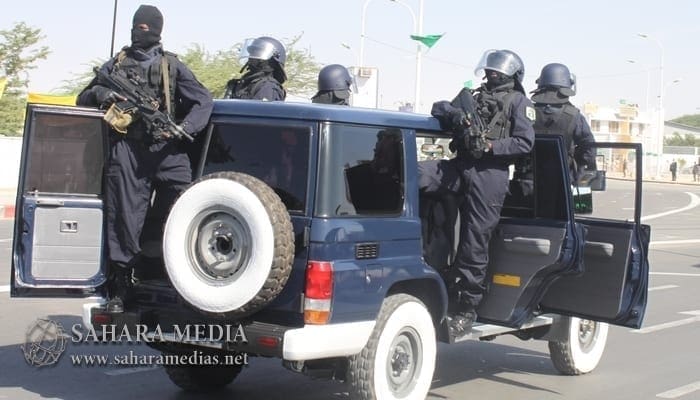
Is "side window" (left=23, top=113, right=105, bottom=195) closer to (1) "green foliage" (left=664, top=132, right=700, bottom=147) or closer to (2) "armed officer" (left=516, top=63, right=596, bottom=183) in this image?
(2) "armed officer" (left=516, top=63, right=596, bottom=183)

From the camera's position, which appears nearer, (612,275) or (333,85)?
(612,275)

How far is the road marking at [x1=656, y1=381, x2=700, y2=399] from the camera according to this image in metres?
7.17

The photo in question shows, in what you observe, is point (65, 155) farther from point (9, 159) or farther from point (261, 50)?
point (9, 159)

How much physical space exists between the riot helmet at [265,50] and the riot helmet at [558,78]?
2246mm

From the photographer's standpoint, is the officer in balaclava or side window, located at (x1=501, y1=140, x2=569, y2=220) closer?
side window, located at (x1=501, y1=140, x2=569, y2=220)

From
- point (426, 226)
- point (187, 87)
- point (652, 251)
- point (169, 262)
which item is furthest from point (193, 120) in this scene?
point (652, 251)

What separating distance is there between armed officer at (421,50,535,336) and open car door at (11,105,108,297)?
84.2 inches

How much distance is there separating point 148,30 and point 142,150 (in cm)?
77

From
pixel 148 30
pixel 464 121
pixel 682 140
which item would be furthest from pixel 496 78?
pixel 682 140

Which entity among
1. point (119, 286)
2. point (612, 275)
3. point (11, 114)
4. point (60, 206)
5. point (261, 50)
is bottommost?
point (119, 286)

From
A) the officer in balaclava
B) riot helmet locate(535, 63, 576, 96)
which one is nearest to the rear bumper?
riot helmet locate(535, 63, 576, 96)

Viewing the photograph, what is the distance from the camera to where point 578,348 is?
782cm

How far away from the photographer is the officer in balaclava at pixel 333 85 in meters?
8.68

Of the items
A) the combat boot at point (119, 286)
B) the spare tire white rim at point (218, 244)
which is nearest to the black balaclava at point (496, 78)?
the spare tire white rim at point (218, 244)
